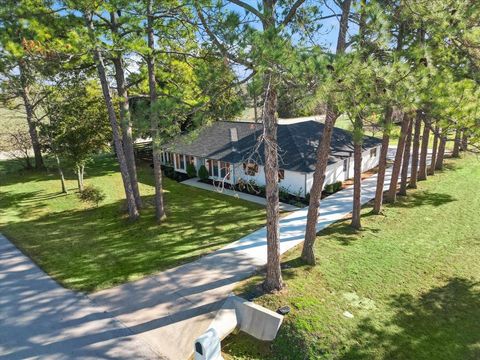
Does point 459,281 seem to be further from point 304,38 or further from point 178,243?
point 178,243

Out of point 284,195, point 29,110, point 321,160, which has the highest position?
point 29,110

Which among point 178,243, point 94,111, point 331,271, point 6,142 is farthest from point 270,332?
point 6,142

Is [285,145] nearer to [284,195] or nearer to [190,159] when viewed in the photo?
[284,195]

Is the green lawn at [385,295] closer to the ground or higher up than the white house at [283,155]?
closer to the ground

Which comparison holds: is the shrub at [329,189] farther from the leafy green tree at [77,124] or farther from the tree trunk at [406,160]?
the leafy green tree at [77,124]

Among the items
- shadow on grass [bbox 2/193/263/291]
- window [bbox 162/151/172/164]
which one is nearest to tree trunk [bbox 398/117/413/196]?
shadow on grass [bbox 2/193/263/291]

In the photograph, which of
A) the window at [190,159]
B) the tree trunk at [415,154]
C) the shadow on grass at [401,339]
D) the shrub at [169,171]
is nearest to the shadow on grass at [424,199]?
the tree trunk at [415,154]

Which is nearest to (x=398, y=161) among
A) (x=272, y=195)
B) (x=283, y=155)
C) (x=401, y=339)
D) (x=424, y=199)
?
(x=424, y=199)
